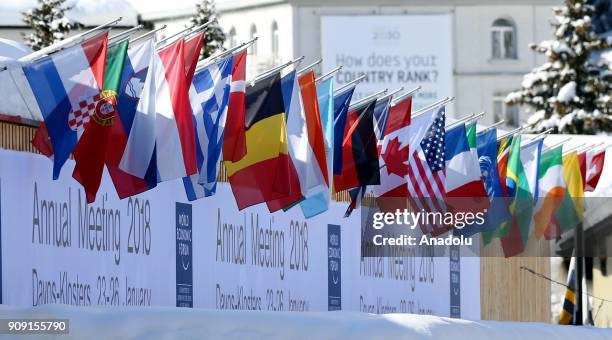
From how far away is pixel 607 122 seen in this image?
63562 mm

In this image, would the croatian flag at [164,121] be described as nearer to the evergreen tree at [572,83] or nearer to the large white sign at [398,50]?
the evergreen tree at [572,83]

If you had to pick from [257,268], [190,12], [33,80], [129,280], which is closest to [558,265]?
[257,268]

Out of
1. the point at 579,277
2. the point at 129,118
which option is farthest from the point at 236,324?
the point at 579,277

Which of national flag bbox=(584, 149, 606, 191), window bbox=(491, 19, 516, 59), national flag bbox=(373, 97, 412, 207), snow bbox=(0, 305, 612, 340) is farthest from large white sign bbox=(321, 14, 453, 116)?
snow bbox=(0, 305, 612, 340)

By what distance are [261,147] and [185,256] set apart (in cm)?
166

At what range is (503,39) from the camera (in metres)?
98.7

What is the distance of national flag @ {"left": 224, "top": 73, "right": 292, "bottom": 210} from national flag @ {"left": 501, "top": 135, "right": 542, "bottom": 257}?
31.3ft

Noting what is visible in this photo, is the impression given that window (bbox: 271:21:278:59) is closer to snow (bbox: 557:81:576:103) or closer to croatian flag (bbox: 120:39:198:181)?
snow (bbox: 557:81:576:103)

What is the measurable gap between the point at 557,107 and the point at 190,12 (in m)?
36.1

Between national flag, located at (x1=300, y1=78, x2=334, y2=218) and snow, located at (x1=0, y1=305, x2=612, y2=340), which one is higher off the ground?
national flag, located at (x1=300, y1=78, x2=334, y2=218)

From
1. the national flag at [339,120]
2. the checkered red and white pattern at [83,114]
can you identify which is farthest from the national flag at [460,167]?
the checkered red and white pattern at [83,114]

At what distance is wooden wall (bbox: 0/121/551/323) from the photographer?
39.6 m

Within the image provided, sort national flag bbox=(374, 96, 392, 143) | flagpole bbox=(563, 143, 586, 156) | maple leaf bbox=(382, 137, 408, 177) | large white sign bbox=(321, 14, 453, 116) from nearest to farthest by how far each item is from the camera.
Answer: national flag bbox=(374, 96, 392, 143) < maple leaf bbox=(382, 137, 408, 177) < flagpole bbox=(563, 143, 586, 156) < large white sign bbox=(321, 14, 453, 116)

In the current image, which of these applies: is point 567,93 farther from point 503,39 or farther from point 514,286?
point 503,39
